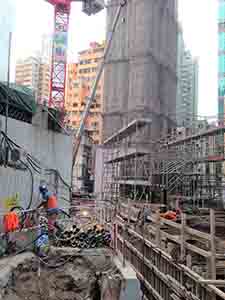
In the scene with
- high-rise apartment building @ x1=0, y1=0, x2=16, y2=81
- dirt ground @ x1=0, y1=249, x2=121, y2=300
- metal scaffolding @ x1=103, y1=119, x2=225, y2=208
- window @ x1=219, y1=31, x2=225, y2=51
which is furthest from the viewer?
window @ x1=219, y1=31, x2=225, y2=51

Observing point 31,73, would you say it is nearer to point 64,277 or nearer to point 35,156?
point 35,156

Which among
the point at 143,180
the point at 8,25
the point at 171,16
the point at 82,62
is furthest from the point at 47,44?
the point at 8,25

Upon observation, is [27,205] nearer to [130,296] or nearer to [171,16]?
[130,296]

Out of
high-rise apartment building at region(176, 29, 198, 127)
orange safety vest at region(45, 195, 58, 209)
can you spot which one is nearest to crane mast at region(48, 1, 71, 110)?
high-rise apartment building at region(176, 29, 198, 127)

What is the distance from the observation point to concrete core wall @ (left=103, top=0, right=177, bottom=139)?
121 ft

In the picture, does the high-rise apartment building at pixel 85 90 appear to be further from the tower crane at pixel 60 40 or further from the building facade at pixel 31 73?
the tower crane at pixel 60 40

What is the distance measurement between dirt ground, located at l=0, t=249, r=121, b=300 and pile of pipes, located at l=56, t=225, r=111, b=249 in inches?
17.6

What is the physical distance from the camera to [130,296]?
324 inches

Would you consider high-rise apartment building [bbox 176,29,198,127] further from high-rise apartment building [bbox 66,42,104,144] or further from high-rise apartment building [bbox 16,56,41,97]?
high-rise apartment building [bbox 16,56,41,97]

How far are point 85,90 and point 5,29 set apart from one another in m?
68.2

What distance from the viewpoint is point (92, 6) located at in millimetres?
42500

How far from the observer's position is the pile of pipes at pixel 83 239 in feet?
37.3

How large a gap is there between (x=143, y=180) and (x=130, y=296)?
1705 cm

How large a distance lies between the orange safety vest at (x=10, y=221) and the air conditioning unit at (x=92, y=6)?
36781 mm
